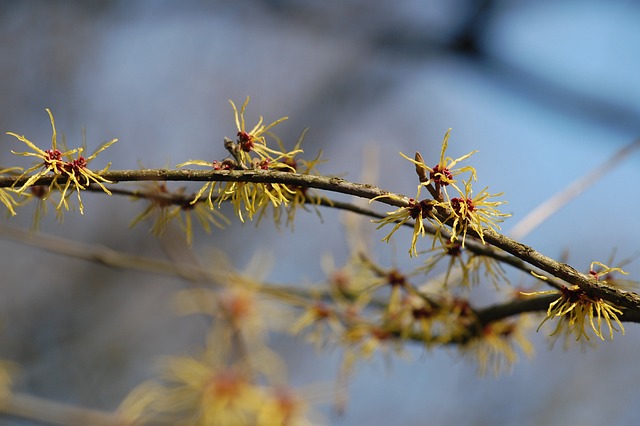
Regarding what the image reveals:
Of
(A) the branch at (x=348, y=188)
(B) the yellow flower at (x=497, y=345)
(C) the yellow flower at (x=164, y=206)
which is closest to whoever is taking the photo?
(A) the branch at (x=348, y=188)

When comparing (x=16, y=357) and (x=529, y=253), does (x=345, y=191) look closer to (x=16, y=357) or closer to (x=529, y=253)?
(x=529, y=253)

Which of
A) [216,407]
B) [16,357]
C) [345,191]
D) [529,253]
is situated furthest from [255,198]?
[16,357]

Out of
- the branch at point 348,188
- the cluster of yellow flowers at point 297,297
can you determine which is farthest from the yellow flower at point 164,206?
the branch at point 348,188

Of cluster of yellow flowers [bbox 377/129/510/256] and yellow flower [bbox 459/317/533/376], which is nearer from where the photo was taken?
cluster of yellow flowers [bbox 377/129/510/256]

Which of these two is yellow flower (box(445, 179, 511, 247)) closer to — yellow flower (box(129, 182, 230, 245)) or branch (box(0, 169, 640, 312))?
branch (box(0, 169, 640, 312))

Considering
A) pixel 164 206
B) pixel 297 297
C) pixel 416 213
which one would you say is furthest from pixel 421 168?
pixel 297 297

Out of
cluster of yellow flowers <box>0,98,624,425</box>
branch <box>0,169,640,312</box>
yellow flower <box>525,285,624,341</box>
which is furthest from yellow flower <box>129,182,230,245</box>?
yellow flower <box>525,285,624,341</box>

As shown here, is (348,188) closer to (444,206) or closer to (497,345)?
(444,206)

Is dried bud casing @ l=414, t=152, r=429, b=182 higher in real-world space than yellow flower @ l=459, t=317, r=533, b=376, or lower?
higher

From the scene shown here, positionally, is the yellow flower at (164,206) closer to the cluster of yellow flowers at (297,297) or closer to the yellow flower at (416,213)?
the cluster of yellow flowers at (297,297)

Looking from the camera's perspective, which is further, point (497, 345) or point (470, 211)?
point (497, 345)

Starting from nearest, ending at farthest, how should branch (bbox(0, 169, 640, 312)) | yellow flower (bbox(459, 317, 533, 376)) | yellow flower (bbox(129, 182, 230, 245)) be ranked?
branch (bbox(0, 169, 640, 312)), yellow flower (bbox(129, 182, 230, 245)), yellow flower (bbox(459, 317, 533, 376))
